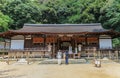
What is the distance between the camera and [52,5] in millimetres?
34844

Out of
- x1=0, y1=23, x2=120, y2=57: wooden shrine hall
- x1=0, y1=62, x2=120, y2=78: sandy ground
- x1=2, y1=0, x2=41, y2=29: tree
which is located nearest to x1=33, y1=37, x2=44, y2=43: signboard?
x1=0, y1=23, x2=120, y2=57: wooden shrine hall

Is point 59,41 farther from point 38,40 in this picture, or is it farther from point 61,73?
point 61,73

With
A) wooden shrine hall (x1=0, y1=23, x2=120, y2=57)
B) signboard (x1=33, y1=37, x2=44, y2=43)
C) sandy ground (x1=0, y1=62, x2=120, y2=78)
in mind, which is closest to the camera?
sandy ground (x1=0, y1=62, x2=120, y2=78)

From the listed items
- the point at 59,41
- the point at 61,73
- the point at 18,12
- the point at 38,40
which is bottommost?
the point at 61,73

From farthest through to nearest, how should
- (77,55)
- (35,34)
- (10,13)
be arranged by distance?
(10,13), (35,34), (77,55)

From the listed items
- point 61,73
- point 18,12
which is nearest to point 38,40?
point 61,73

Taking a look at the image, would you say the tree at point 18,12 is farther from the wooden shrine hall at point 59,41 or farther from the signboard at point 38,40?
the signboard at point 38,40

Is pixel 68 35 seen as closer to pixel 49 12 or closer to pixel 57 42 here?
pixel 57 42

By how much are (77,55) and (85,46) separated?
6.26ft

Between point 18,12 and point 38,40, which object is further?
point 18,12

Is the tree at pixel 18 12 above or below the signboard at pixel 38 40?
above

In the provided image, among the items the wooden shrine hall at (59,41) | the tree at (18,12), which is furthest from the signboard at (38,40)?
the tree at (18,12)

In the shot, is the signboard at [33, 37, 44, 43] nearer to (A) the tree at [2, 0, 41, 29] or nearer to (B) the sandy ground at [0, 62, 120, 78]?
(B) the sandy ground at [0, 62, 120, 78]

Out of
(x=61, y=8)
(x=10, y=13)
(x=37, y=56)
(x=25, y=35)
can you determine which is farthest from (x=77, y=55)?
(x=61, y=8)
